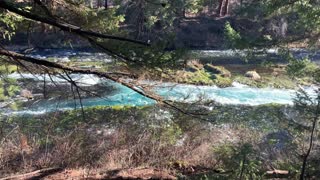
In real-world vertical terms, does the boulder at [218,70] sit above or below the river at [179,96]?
above

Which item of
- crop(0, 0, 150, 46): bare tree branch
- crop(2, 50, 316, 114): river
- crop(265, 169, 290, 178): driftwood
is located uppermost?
crop(0, 0, 150, 46): bare tree branch

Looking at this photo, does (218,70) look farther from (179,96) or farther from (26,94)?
(26,94)

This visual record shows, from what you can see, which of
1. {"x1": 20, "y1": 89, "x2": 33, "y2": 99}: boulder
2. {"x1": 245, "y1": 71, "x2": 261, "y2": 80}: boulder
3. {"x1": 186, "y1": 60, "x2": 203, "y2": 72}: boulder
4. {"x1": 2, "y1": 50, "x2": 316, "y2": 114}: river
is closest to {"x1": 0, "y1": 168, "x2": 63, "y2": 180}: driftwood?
{"x1": 2, "y1": 50, "x2": 316, "y2": 114}: river

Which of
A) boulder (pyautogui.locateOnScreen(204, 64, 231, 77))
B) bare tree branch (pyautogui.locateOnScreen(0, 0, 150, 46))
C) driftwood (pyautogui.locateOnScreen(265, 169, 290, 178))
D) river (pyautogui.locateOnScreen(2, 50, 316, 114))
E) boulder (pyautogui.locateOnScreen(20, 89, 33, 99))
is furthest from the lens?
boulder (pyautogui.locateOnScreen(204, 64, 231, 77))

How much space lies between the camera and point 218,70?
950 inches

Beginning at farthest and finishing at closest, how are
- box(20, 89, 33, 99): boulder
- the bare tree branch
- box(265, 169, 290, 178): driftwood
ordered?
box(20, 89, 33, 99): boulder, box(265, 169, 290, 178): driftwood, the bare tree branch

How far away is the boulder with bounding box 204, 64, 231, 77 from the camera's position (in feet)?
78.0

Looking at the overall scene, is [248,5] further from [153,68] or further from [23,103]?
[153,68]

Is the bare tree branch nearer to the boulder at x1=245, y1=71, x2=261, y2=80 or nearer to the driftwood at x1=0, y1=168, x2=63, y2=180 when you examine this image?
the driftwood at x1=0, y1=168, x2=63, y2=180

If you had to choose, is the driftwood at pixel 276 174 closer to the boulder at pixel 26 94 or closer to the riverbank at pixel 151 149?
the riverbank at pixel 151 149

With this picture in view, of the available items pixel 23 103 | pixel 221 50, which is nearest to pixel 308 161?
pixel 23 103

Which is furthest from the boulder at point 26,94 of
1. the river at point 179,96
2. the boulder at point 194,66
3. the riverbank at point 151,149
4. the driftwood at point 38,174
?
the driftwood at point 38,174

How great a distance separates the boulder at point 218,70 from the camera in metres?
23.8

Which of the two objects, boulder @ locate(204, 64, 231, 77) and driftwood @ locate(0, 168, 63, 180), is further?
boulder @ locate(204, 64, 231, 77)
